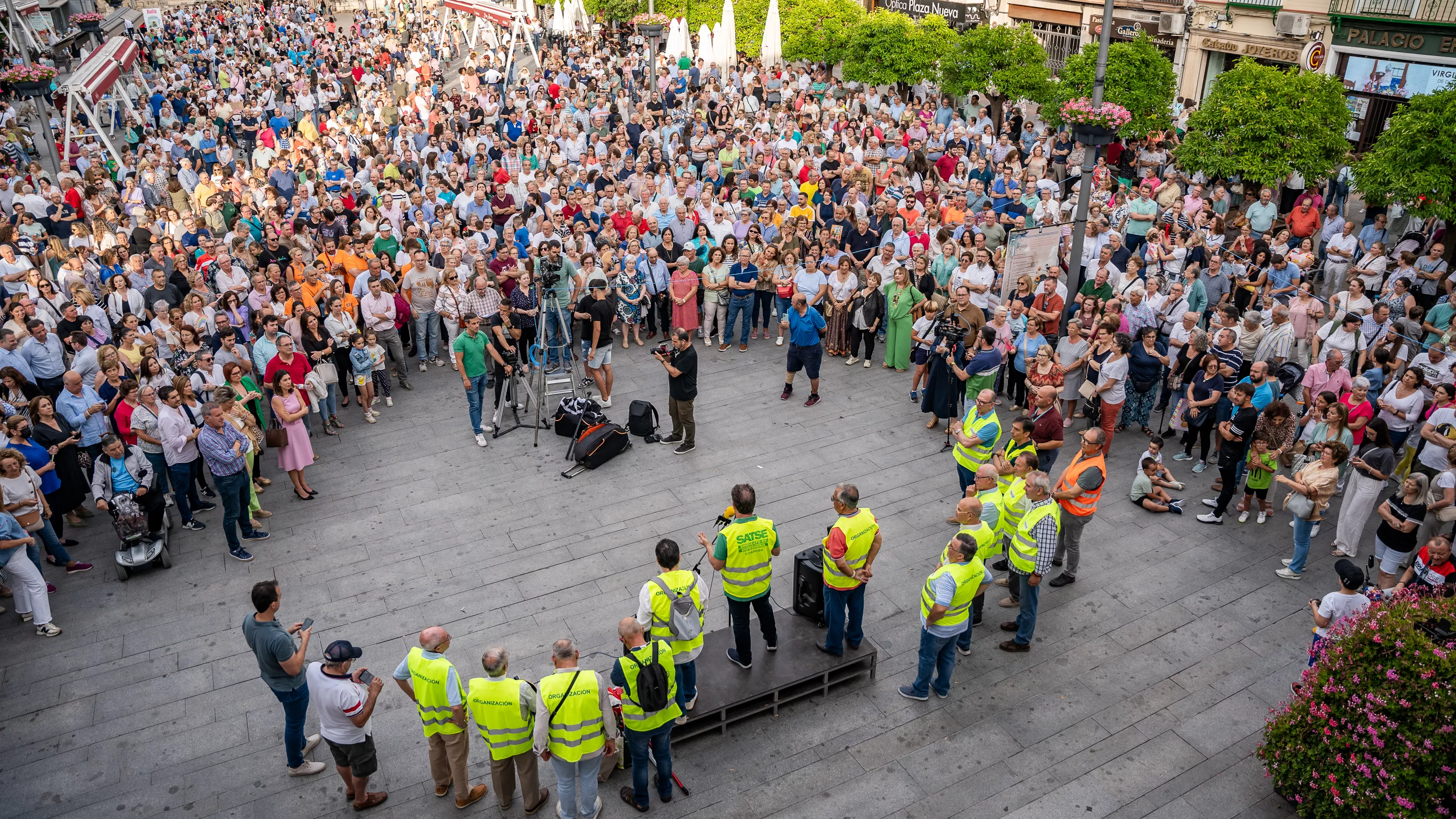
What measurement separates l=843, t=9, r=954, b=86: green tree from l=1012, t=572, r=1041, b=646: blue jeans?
1893 centimetres

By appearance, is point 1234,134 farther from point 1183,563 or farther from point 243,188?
point 243,188

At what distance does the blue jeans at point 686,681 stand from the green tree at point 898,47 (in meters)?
20.5

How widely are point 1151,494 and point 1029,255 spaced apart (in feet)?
13.4

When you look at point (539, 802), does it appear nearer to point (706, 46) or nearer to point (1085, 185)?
point (1085, 185)

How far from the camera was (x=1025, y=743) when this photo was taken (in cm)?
728

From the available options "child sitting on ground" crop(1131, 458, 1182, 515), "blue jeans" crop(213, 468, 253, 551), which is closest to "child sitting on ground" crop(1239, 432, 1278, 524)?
"child sitting on ground" crop(1131, 458, 1182, 515)

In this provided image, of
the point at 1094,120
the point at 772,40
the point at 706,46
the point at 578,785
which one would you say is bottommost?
the point at 578,785

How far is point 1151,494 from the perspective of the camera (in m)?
10.2

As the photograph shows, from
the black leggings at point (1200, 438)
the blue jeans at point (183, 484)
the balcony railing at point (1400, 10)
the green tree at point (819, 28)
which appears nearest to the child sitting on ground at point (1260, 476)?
the black leggings at point (1200, 438)

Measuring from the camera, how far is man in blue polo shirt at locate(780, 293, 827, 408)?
486 inches

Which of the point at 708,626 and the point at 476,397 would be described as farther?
the point at 476,397

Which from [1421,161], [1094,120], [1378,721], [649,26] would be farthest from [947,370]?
[649,26]

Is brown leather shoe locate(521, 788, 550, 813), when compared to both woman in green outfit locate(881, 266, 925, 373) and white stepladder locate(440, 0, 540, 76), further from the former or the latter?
white stepladder locate(440, 0, 540, 76)

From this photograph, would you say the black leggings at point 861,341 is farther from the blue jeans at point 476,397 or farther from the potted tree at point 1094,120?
the blue jeans at point 476,397
